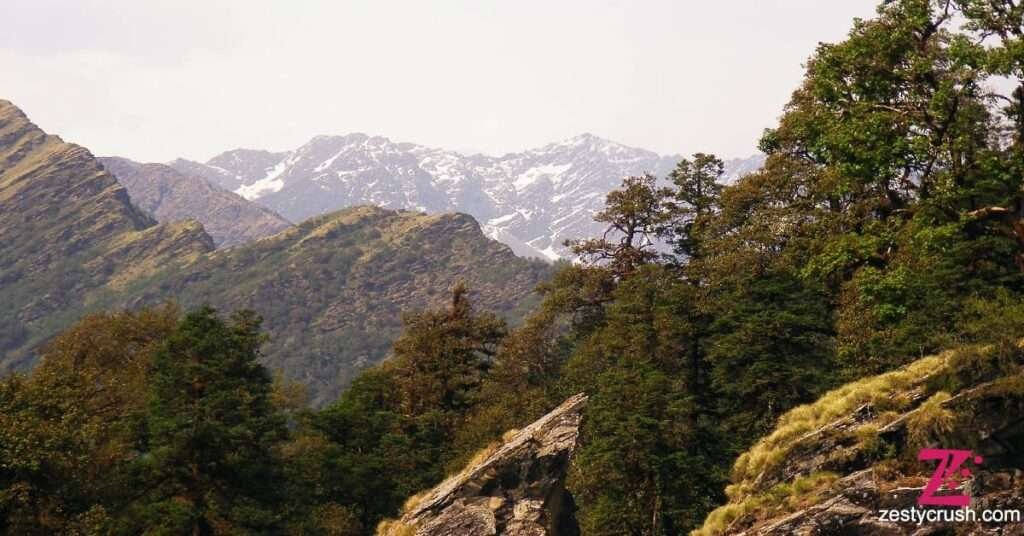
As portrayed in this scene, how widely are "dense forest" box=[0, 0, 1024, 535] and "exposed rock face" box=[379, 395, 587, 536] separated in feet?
9.88

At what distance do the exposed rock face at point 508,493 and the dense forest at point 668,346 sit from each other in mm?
3010

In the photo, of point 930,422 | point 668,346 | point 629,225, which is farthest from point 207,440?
point 930,422

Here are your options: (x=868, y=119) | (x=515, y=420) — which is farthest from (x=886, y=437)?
(x=515, y=420)

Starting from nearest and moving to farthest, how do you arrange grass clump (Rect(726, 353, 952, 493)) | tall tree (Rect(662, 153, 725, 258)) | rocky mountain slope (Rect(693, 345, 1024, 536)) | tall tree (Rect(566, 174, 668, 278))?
rocky mountain slope (Rect(693, 345, 1024, 536)) → grass clump (Rect(726, 353, 952, 493)) → tall tree (Rect(662, 153, 725, 258)) → tall tree (Rect(566, 174, 668, 278))

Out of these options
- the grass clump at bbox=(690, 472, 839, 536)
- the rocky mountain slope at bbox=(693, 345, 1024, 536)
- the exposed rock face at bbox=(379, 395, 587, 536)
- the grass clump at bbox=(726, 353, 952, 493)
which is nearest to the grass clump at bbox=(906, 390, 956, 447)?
→ the rocky mountain slope at bbox=(693, 345, 1024, 536)

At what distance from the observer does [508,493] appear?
38312 millimetres

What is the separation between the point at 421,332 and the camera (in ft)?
214

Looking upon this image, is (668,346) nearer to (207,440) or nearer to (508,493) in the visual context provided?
(508,493)

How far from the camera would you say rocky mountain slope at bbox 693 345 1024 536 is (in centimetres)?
2141

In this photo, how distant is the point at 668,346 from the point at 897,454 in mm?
26296

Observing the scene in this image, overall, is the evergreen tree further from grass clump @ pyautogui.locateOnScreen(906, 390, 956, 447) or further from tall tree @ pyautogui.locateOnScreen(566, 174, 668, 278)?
grass clump @ pyautogui.locateOnScreen(906, 390, 956, 447)

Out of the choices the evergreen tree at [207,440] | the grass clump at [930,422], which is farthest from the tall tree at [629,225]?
the grass clump at [930,422]

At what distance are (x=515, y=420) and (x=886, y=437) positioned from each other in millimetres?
35108

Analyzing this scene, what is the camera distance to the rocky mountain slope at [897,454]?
70.2 ft
